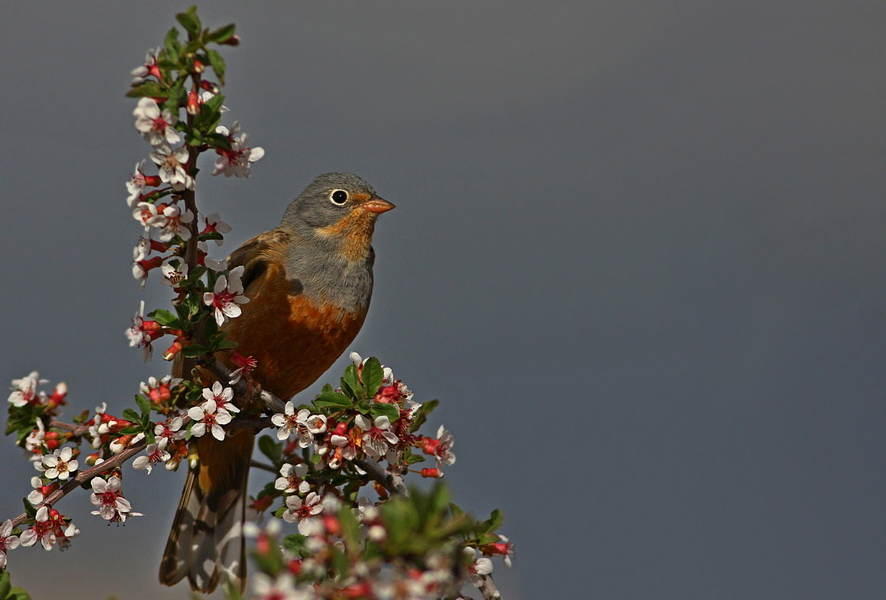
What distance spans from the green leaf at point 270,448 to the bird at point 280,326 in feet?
1.57

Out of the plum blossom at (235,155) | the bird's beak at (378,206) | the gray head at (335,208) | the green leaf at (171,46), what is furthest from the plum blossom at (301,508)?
the bird's beak at (378,206)

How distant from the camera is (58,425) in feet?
10.3

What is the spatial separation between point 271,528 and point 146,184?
5.07 feet

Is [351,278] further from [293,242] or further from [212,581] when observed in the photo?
[212,581]

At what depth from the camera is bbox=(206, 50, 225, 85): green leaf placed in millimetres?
2293

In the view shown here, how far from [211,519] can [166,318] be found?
7.14 feet

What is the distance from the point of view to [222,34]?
2.36 meters

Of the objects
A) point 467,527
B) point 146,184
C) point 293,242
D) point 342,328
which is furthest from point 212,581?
point 467,527

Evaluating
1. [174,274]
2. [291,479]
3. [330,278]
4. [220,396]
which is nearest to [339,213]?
[330,278]

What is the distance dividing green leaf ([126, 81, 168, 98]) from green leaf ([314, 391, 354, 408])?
44.9 inches

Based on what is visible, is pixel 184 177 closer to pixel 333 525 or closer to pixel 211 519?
pixel 333 525

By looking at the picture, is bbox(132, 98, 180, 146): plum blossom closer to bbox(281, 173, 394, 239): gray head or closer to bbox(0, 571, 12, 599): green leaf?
bbox(0, 571, 12, 599): green leaf

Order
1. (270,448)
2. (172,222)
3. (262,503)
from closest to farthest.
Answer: (172,222) < (262,503) < (270,448)

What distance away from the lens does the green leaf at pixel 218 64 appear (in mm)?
2293
